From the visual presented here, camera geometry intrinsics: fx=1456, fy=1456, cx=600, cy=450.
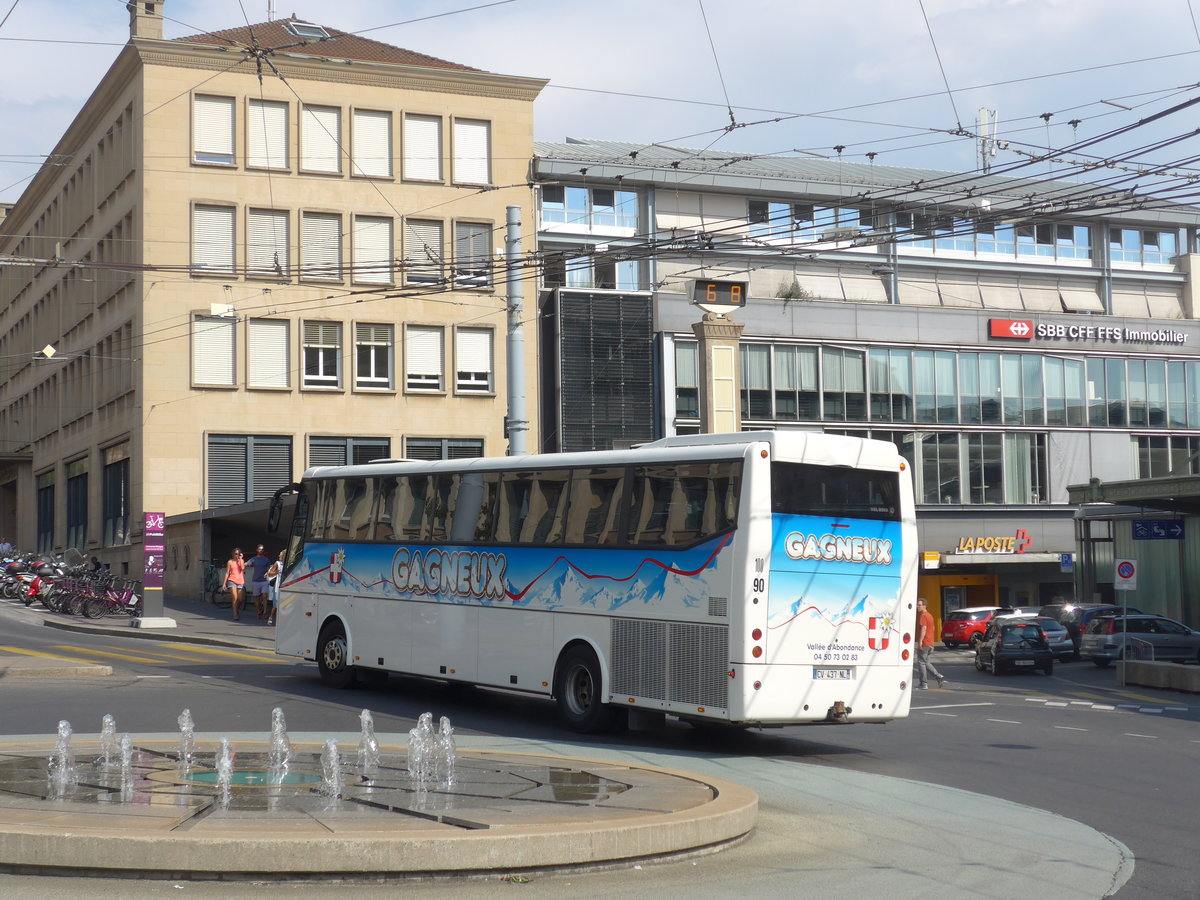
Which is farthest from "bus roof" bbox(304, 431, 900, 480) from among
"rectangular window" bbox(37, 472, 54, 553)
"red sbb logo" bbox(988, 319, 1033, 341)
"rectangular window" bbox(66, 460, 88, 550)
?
"rectangular window" bbox(37, 472, 54, 553)

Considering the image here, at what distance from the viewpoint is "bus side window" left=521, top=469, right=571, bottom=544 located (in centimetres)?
1758

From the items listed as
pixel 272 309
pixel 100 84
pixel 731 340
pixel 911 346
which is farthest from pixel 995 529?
pixel 100 84

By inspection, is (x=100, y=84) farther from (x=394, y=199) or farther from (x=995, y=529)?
(x=995, y=529)

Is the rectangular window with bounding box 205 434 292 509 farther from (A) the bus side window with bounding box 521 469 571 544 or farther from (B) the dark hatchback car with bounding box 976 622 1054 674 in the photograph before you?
(A) the bus side window with bounding box 521 469 571 544

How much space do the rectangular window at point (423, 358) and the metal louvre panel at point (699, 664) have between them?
35.1 metres

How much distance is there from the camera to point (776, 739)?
695 inches

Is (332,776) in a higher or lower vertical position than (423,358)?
lower

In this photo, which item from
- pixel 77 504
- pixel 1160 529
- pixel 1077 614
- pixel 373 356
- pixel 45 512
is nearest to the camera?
pixel 1160 529

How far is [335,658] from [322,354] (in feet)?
93.2

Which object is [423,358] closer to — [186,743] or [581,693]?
[581,693]

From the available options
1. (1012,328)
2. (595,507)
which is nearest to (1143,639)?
(1012,328)

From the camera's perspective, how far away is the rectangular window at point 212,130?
47125 mm

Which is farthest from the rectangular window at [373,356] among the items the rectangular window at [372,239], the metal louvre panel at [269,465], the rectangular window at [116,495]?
the rectangular window at [116,495]

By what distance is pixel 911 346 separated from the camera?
5525 cm
